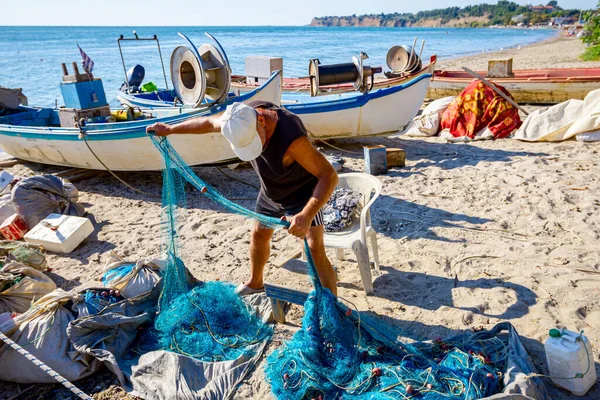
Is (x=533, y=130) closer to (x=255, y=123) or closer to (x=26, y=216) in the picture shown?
(x=255, y=123)

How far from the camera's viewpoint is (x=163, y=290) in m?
3.71

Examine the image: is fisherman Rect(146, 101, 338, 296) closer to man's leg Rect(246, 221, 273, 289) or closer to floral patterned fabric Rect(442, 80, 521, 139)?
man's leg Rect(246, 221, 273, 289)

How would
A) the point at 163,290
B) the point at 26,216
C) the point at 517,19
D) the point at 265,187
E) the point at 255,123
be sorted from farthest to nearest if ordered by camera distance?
the point at 517,19
the point at 26,216
the point at 163,290
the point at 265,187
the point at 255,123

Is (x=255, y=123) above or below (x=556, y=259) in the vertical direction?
above

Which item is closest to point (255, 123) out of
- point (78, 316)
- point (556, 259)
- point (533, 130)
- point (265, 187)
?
point (265, 187)

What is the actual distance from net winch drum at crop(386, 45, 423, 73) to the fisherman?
7.91m

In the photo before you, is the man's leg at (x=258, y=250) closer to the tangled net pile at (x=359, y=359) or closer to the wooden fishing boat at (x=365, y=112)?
the tangled net pile at (x=359, y=359)

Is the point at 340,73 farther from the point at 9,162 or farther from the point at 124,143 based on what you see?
the point at 9,162

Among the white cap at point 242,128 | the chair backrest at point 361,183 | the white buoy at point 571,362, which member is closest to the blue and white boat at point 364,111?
the chair backrest at point 361,183

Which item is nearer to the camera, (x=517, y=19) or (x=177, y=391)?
(x=177, y=391)

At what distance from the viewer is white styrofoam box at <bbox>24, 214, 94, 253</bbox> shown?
5176 millimetres

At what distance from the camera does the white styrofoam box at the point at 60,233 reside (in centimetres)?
518

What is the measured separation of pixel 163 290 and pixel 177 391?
0.99 meters

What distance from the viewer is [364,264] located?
380 centimetres
